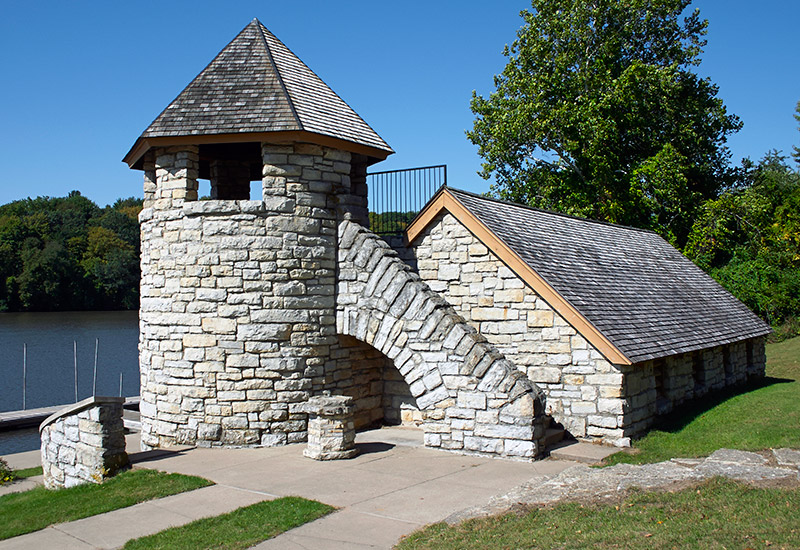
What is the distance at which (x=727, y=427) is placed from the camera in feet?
35.4

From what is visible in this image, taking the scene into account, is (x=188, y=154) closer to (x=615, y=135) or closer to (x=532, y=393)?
(x=532, y=393)

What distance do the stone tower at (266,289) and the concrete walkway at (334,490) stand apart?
82 centimetres

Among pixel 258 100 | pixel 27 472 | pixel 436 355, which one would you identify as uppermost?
pixel 258 100

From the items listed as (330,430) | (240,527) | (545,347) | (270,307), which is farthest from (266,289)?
(240,527)

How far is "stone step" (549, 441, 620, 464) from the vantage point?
9.30m

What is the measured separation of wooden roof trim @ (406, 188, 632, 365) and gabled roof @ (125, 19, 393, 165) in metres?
1.59

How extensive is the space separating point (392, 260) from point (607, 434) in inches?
167

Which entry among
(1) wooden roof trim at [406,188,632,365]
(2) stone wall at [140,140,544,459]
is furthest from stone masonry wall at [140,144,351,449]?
(1) wooden roof trim at [406,188,632,365]

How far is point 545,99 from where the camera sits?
27.5 metres

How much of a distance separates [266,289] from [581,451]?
5483mm

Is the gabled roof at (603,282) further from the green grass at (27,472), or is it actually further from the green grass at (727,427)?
the green grass at (27,472)

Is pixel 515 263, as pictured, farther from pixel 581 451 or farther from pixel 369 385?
pixel 369 385

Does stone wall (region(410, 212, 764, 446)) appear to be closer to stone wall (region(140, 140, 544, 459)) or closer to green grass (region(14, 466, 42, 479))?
stone wall (region(140, 140, 544, 459))

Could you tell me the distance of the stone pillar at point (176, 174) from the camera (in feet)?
37.3
